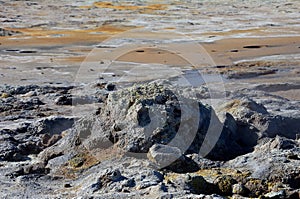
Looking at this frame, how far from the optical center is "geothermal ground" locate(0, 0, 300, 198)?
6.95m

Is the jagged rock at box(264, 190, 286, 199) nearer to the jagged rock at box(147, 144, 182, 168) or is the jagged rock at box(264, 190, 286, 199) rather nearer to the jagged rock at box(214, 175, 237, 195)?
the jagged rock at box(214, 175, 237, 195)

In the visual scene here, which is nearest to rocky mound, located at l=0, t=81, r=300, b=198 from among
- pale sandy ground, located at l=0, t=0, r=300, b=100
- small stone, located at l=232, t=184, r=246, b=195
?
small stone, located at l=232, t=184, r=246, b=195

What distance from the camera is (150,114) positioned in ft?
27.1

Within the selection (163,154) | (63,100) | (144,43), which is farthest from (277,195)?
(144,43)

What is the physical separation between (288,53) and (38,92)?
1195 centimetres

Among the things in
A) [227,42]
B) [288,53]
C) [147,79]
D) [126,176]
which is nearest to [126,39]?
[227,42]

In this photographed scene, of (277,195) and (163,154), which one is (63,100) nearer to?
(163,154)

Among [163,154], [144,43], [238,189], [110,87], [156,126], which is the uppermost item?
[156,126]

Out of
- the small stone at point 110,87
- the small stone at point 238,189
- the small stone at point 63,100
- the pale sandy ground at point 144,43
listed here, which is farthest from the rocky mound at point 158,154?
the pale sandy ground at point 144,43

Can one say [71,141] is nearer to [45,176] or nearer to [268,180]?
[45,176]

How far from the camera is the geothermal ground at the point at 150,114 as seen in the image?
695 centimetres

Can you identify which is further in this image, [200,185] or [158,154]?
[158,154]

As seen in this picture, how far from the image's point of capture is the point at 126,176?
691 centimetres

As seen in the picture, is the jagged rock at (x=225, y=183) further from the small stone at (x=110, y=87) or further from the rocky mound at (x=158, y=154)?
the small stone at (x=110, y=87)
